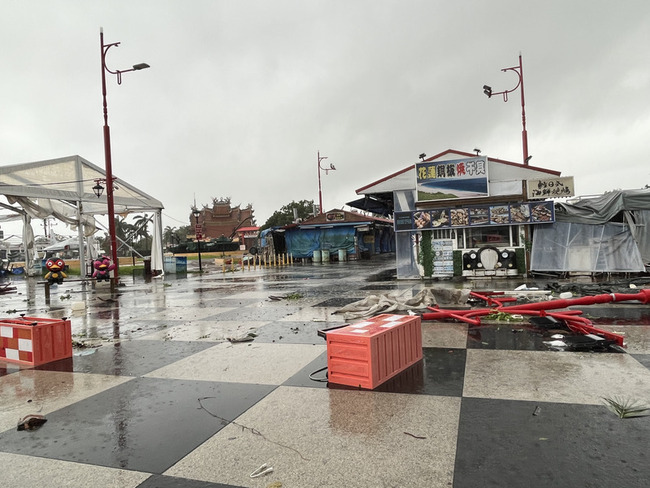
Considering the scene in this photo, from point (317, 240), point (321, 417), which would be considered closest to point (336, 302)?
point (321, 417)

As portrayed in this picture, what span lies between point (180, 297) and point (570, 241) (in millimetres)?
14200

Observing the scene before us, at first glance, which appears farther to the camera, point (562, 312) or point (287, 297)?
point (287, 297)

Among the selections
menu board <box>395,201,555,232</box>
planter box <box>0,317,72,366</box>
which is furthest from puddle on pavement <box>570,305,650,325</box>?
planter box <box>0,317,72,366</box>

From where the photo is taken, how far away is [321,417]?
12.1ft

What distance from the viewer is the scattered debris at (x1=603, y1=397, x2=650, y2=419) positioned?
3.43m

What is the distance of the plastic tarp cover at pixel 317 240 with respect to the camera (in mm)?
36438

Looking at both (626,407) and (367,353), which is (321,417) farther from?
(626,407)

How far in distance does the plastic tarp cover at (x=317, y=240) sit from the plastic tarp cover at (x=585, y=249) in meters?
21.4

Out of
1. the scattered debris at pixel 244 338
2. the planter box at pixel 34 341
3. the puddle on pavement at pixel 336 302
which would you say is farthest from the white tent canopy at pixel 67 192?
the scattered debris at pixel 244 338

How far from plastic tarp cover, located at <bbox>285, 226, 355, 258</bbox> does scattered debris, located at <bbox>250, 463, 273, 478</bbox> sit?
110 feet

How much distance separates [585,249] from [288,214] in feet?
164

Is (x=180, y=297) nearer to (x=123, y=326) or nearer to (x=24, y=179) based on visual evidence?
(x=123, y=326)

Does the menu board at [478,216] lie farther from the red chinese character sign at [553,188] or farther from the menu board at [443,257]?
the menu board at [443,257]

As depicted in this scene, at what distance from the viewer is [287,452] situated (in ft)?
10.2
